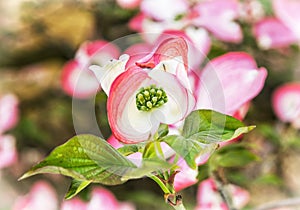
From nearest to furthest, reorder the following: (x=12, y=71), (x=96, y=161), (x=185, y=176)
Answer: (x=96, y=161) → (x=185, y=176) → (x=12, y=71)

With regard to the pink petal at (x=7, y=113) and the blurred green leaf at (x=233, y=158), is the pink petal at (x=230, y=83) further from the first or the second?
the pink petal at (x=7, y=113)

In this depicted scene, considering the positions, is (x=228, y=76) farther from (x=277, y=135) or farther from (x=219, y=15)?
(x=277, y=135)

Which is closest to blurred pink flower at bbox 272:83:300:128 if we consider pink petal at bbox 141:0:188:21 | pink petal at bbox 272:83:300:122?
pink petal at bbox 272:83:300:122

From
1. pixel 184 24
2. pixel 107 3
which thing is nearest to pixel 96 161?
pixel 184 24

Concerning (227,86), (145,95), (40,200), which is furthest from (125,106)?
(40,200)

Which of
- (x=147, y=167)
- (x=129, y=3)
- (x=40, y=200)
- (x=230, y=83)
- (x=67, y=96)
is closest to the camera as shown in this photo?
(x=147, y=167)

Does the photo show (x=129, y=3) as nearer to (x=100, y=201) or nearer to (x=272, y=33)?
(x=272, y=33)

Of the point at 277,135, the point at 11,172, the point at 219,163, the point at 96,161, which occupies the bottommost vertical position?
the point at 11,172
